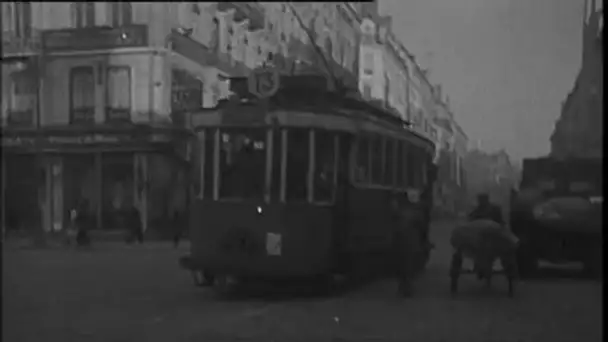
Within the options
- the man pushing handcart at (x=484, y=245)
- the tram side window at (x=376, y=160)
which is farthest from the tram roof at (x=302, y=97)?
the man pushing handcart at (x=484, y=245)

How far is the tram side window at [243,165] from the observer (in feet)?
8.21

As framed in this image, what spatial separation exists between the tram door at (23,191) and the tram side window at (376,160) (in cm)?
137

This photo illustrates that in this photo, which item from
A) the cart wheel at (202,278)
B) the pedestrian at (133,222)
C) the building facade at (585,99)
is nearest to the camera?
the pedestrian at (133,222)

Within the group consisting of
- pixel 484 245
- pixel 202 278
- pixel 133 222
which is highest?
pixel 133 222

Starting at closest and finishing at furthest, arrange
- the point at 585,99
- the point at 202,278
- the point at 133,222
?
1. the point at 133,222
2. the point at 202,278
3. the point at 585,99

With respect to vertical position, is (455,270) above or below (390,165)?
below

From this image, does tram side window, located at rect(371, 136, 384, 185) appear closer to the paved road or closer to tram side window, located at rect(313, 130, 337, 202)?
tram side window, located at rect(313, 130, 337, 202)

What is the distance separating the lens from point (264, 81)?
2.53m

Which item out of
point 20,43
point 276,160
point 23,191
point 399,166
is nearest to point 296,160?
point 276,160

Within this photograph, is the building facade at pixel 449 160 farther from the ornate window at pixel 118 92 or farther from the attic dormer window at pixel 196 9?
the ornate window at pixel 118 92

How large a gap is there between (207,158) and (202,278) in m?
0.51

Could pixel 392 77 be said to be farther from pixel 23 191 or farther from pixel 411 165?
pixel 23 191

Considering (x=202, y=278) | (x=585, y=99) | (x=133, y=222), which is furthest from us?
(x=585, y=99)

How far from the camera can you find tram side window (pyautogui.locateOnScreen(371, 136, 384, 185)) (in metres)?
2.59
